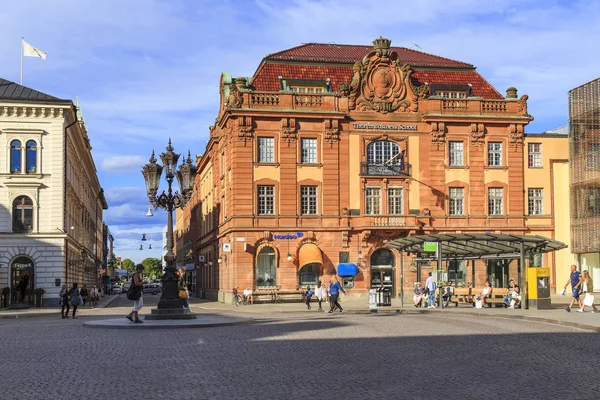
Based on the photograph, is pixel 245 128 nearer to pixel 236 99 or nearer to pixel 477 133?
pixel 236 99

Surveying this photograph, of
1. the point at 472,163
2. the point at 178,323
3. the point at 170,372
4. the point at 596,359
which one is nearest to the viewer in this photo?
the point at 170,372

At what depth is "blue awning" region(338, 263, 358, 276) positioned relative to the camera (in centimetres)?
5378

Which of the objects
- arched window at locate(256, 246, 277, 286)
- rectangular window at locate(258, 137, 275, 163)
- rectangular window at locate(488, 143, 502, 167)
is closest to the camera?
arched window at locate(256, 246, 277, 286)

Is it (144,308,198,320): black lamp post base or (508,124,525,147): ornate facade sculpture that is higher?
(508,124,525,147): ornate facade sculpture

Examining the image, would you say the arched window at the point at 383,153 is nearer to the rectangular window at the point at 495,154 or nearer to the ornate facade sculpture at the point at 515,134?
the rectangular window at the point at 495,154

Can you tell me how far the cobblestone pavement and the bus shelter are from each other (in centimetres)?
1273

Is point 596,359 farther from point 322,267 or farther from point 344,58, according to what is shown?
point 344,58

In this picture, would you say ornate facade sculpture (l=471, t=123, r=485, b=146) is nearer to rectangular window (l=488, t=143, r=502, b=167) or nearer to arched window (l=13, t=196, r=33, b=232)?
rectangular window (l=488, t=143, r=502, b=167)

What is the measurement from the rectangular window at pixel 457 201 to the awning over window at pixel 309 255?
976 centimetres

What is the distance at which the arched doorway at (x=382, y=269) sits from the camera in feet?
182

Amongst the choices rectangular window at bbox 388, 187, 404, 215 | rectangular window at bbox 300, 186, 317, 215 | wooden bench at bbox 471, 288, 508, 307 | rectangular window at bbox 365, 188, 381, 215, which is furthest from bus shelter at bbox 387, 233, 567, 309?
rectangular window at bbox 300, 186, 317, 215

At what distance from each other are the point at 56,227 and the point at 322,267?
16660 millimetres

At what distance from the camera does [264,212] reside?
54250 mm

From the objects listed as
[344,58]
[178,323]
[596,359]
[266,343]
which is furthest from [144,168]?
[344,58]
